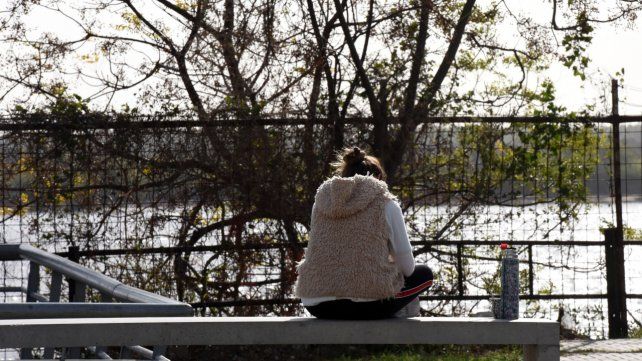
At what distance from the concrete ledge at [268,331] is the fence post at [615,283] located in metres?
5.13

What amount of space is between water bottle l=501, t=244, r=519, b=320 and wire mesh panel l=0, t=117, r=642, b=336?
14.1ft

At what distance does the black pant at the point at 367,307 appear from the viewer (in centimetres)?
559

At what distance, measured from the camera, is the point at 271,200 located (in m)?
9.63

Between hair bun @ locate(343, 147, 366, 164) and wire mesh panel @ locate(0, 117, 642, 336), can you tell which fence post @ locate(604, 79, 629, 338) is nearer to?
wire mesh panel @ locate(0, 117, 642, 336)

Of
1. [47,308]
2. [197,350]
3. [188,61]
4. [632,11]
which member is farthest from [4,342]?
[632,11]

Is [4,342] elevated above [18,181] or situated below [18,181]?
below

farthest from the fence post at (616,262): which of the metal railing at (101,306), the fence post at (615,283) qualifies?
the metal railing at (101,306)

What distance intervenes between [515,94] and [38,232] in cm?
448

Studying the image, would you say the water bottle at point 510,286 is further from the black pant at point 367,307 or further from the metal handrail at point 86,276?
the metal handrail at point 86,276

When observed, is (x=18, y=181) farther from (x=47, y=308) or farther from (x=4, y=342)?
(x=47, y=308)

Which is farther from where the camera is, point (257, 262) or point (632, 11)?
point (632, 11)

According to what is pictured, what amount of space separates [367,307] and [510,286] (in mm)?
715

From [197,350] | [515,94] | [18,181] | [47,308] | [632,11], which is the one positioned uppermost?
[632,11]

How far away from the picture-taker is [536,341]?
17.4 feet
